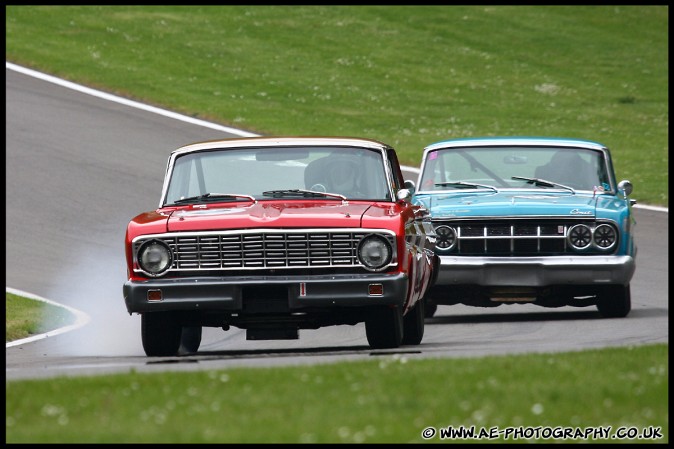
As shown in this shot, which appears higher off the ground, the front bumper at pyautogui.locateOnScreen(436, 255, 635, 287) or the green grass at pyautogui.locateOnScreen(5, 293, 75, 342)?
the front bumper at pyautogui.locateOnScreen(436, 255, 635, 287)

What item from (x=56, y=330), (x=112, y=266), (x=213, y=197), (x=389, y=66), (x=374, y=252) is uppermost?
(x=389, y=66)

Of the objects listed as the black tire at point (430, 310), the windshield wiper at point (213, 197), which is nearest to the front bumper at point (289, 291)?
the windshield wiper at point (213, 197)

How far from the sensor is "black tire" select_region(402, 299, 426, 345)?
13.0 m

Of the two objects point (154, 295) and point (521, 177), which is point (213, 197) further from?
point (521, 177)

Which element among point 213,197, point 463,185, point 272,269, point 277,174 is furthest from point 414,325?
point 463,185

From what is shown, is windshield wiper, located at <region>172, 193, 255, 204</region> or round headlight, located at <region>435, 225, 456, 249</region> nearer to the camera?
windshield wiper, located at <region>172, 193, 255, 204</region>

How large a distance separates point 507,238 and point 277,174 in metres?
2.84

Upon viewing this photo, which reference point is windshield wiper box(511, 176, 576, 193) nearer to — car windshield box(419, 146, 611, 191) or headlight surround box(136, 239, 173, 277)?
car windshield box(419, 146, 611, 191)

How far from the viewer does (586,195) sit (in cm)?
1554

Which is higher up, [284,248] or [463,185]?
[463,185]

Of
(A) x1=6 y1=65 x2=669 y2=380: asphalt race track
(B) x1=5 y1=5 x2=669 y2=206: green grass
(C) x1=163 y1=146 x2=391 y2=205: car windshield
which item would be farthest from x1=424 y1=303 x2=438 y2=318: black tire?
(B) x1=5 y1=5 x2=669 y2=206: green grass

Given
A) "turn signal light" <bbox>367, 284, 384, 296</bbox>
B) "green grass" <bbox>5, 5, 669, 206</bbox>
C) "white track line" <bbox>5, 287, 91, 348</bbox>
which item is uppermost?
"green grass" <bbox>5, 5, 669, 206</bbox>

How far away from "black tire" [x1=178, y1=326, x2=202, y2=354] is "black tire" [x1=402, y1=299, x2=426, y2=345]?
1.79 metres

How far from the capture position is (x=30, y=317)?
53.5ft
